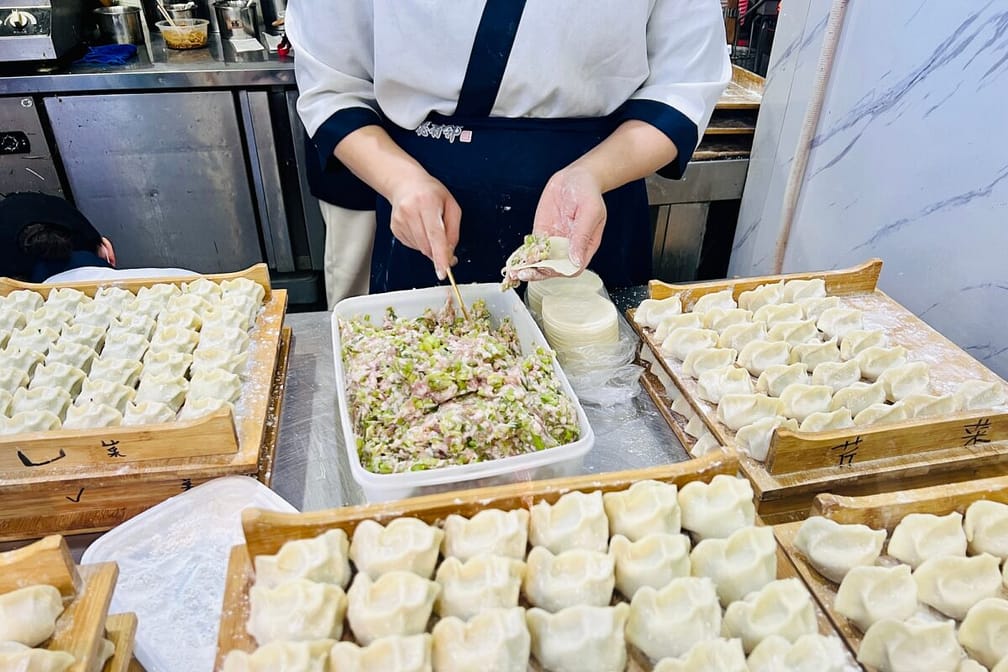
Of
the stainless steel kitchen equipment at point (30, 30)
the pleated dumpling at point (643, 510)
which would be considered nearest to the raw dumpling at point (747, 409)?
the pleated dumpling at point (643, 510)

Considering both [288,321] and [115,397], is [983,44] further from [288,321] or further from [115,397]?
[115,397]

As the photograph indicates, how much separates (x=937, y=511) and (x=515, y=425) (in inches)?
29.8

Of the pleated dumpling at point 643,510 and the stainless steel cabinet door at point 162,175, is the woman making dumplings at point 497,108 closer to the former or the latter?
the pleated dumpling at point 643,510

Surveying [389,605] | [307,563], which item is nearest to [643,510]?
[389,605]

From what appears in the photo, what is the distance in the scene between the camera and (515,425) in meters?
1.33

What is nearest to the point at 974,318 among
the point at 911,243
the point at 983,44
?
the point at 911,243

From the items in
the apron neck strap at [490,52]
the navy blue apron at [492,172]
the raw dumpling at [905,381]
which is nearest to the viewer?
the raw dumpling at [905,381]

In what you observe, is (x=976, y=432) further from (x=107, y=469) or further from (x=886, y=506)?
(x=107, y=469)

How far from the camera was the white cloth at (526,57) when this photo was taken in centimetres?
177

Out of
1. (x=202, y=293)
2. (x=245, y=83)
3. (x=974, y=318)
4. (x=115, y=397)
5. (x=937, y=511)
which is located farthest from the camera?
(x=245, y=83)

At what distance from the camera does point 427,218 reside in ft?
5.60

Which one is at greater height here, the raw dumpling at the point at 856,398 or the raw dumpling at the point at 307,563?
the raw dumpling at the point at 307,563

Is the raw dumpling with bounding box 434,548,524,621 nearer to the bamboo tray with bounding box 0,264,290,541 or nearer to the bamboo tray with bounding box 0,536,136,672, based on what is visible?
the bamboo tray with bounding box 0,536,136,672

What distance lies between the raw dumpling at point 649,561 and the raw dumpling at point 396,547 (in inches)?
11.0
